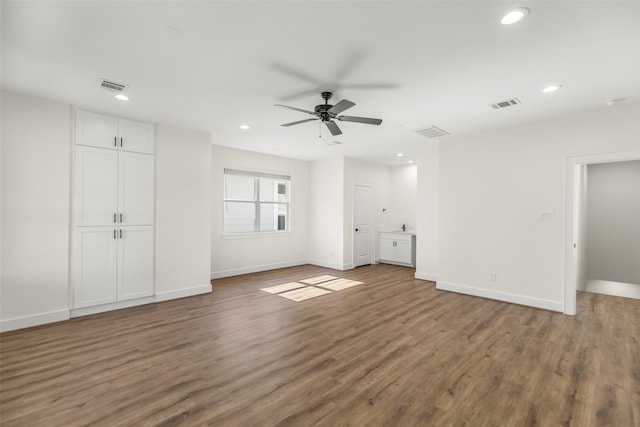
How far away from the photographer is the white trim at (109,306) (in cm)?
384

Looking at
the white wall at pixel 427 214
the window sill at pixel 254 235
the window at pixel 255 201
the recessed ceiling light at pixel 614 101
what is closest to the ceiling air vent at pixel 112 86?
the window at pixel 255 201

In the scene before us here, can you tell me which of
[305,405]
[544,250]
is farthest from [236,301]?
[544,250]

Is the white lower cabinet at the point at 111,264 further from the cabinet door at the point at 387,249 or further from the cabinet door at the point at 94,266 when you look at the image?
the cabinet door at the point at 387,249

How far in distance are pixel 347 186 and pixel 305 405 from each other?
5343 mm

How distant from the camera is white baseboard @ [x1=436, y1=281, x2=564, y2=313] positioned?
4082 millimetres

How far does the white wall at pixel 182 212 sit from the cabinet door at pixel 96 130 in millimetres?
592

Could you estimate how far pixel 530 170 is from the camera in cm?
427

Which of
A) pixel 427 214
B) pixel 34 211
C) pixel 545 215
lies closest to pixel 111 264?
pixel 34 211

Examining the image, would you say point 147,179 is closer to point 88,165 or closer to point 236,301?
point 88,165

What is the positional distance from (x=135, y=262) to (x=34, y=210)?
132 cm

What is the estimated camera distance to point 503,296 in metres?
4.51

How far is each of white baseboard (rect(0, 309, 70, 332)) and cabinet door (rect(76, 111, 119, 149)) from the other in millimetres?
2231

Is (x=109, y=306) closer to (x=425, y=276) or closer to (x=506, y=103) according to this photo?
(x=425, y=276)

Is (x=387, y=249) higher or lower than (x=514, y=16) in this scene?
lower
